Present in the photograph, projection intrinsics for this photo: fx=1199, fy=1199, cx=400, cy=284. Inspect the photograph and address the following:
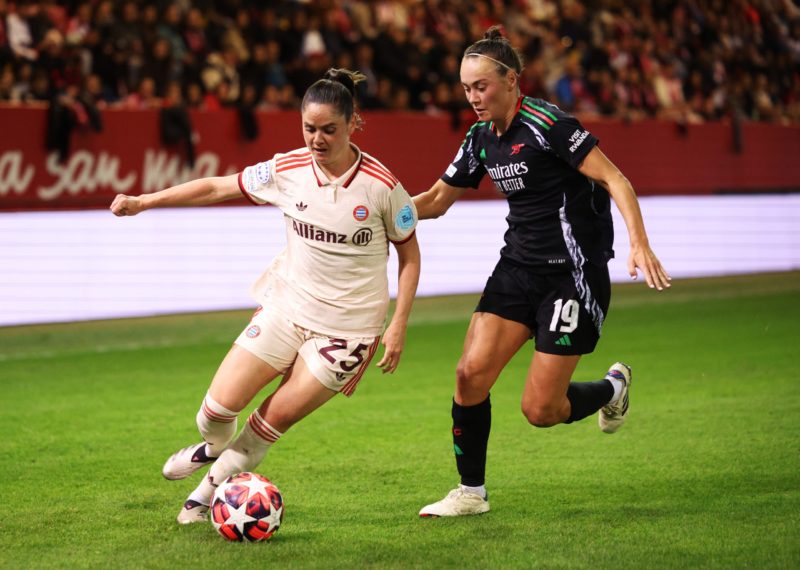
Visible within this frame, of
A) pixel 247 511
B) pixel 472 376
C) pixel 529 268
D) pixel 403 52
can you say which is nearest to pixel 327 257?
pixel 472 376

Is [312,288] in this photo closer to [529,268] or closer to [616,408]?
[529,268]

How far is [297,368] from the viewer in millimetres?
5043

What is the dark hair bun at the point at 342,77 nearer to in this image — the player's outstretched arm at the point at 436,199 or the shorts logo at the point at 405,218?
the shorts logo at the point at 405,218

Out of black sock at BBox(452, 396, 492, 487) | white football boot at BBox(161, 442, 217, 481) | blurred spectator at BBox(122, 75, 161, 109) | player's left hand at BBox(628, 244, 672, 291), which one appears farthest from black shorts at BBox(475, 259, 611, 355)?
blurred spectator at BBox(122, 75, 161, 109)

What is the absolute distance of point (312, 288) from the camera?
16.6 feet

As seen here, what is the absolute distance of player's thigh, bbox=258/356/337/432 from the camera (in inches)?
196

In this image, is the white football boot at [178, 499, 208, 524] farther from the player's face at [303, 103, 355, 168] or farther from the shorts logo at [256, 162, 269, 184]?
the player's face at [303, 103, 355, 168]

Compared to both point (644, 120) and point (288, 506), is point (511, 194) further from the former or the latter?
point (644, 120)

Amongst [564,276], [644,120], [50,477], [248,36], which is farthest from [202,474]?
[644,120]

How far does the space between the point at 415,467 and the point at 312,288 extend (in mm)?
1681

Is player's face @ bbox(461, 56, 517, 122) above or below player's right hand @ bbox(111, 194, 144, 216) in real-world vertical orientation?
above

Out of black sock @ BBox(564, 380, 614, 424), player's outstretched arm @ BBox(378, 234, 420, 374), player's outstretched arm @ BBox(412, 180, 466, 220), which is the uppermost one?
player's outstretched arm @ BBox(412, 180, 466, 220)

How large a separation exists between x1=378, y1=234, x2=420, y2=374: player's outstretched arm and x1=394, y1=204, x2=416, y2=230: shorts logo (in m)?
0.06

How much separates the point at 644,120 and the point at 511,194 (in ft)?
44.6
